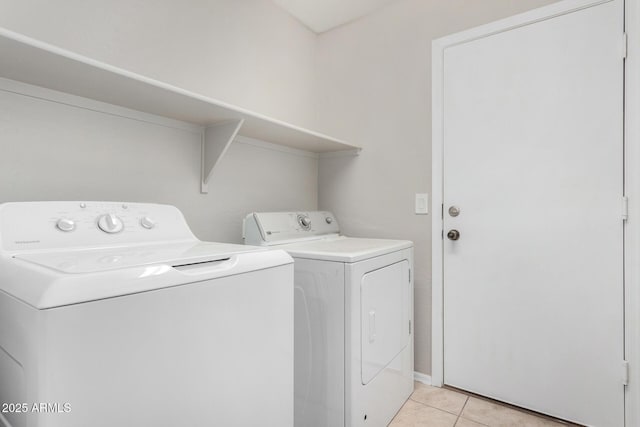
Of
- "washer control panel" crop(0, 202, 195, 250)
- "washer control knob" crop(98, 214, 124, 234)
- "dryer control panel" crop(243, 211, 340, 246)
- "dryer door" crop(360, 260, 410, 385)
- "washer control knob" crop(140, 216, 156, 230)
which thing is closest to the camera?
"washer control panel" crop(0, 202, 195, 250)

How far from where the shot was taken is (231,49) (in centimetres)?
190

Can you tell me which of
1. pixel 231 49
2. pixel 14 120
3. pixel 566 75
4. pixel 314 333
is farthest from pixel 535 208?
pixel 14 120

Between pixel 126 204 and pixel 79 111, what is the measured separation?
428 millimetres

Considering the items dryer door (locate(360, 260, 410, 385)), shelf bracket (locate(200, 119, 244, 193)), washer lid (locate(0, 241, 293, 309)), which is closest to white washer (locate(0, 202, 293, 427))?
washer lid (locate(0, 241, 293, 309))

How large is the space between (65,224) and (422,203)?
1.74 metres

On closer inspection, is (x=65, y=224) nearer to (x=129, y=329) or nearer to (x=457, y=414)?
(x=129, y=329)

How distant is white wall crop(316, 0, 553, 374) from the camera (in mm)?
2023

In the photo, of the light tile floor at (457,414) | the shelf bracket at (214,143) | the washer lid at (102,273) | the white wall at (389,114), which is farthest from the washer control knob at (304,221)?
the light tile floor at (457,414)

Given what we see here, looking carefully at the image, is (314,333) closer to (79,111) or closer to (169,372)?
(169,372)

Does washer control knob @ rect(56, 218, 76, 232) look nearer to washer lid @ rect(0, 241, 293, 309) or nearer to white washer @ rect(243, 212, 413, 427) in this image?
washer lid @ rect(0, 241, 293, 309)

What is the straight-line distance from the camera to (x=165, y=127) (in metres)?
1.59

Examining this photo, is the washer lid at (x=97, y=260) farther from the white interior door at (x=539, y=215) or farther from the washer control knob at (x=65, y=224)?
the white interior door at (x=539, y=215)

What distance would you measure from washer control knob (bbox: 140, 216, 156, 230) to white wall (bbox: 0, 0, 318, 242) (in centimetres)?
27

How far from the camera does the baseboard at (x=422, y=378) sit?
200 cm
